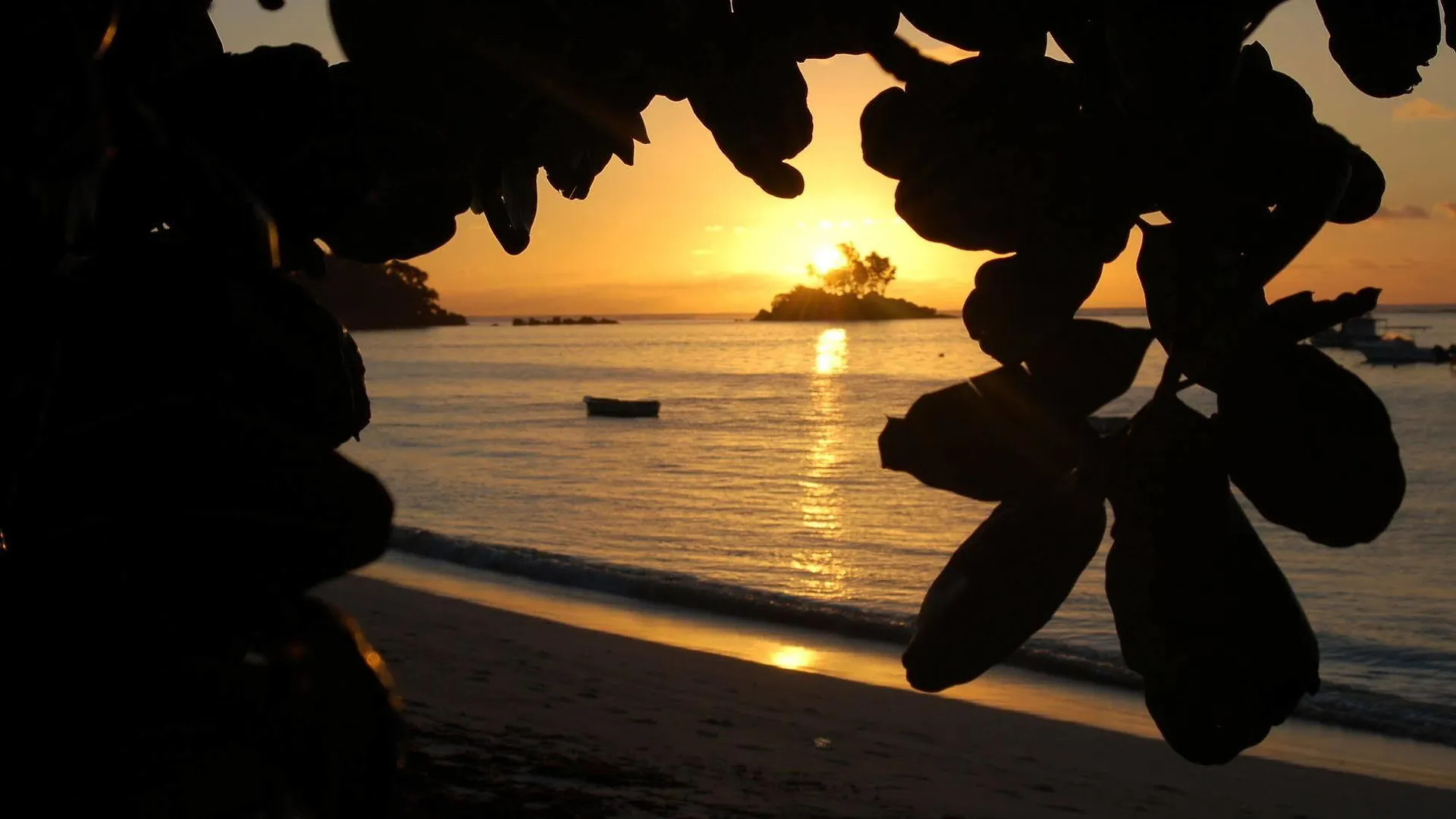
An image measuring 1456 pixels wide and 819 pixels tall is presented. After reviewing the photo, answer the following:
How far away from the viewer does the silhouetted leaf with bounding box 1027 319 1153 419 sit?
48 cm

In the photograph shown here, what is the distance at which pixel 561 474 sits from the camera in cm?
2420

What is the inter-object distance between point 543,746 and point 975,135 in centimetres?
682

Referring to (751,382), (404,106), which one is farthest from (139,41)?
(751,382)

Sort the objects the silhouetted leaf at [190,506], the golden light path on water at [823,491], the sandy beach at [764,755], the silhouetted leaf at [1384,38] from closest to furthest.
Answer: the silhouetted leaf at [190,506] → the silhouetted leaf at [1384,38] → the sandy beach at [764,755] → the golden light path on water at [823,491]

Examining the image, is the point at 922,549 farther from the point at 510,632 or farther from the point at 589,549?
the point at 510,632

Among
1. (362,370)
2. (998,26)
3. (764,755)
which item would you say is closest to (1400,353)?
(764,755)

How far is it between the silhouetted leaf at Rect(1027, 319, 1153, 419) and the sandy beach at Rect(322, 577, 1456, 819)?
4.87 meters

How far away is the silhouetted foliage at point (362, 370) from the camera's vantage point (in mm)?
361

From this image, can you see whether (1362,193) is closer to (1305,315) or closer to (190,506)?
(1305,315)

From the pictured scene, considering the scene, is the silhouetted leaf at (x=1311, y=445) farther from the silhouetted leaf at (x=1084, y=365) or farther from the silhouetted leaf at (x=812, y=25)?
the silhouetted leaf at (x=812, y=25)

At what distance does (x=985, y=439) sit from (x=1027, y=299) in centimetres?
6

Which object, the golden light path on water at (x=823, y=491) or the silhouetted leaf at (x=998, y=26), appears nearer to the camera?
the silhouetted leaf at (x=998, y=26)

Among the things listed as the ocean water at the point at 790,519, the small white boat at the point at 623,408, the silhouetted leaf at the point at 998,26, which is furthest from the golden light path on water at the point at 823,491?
the silhouetted leaf at the point at 998,26

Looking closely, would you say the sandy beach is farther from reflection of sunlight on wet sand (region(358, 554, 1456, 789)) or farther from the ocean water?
the ocean water
